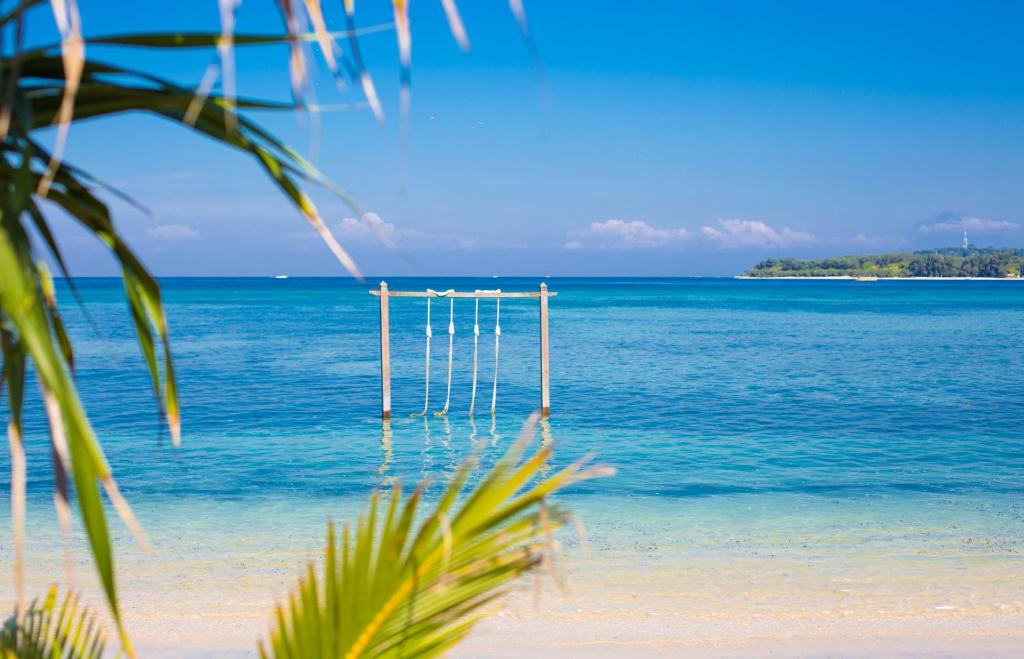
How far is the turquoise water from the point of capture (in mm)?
13289

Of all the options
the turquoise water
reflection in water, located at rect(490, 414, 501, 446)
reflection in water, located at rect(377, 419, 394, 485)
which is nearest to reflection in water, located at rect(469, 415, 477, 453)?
the turquoise water

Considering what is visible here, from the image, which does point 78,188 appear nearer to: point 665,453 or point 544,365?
point 665,453

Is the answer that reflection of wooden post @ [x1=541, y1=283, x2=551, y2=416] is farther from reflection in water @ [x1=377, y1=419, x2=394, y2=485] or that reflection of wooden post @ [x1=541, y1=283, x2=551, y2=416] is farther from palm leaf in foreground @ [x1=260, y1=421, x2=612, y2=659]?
palm leaf in foreground @ [x1=260, y1=421, x2=612, y2=659]

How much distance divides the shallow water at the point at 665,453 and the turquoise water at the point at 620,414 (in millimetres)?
87

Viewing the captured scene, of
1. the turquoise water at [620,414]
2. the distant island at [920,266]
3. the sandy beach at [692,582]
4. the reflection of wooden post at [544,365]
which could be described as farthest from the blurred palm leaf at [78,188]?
the distant island at [920,266]

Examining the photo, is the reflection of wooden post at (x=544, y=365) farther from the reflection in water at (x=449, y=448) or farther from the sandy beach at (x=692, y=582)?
the sandy beach at (x=692, y=582)

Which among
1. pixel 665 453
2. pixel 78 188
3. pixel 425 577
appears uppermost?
pixel 78 188

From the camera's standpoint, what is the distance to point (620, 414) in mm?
19391

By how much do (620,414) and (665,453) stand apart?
4.42 metres

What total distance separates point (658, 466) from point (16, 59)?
43.7 feet

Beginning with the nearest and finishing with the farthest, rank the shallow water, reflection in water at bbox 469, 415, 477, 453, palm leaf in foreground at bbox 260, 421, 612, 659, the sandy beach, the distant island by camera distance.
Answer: palm leaf in foreground at bbox 260, 421, 612, 659 → the sandy beach → the shallow water → reflection in water at bbox 469, 415, 477, 453 → the distant island

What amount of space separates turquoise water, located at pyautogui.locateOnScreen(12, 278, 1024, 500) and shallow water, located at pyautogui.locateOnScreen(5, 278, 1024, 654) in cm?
9

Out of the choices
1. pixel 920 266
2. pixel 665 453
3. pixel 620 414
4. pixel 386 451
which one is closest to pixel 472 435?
pixel 386 451

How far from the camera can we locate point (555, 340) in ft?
134
